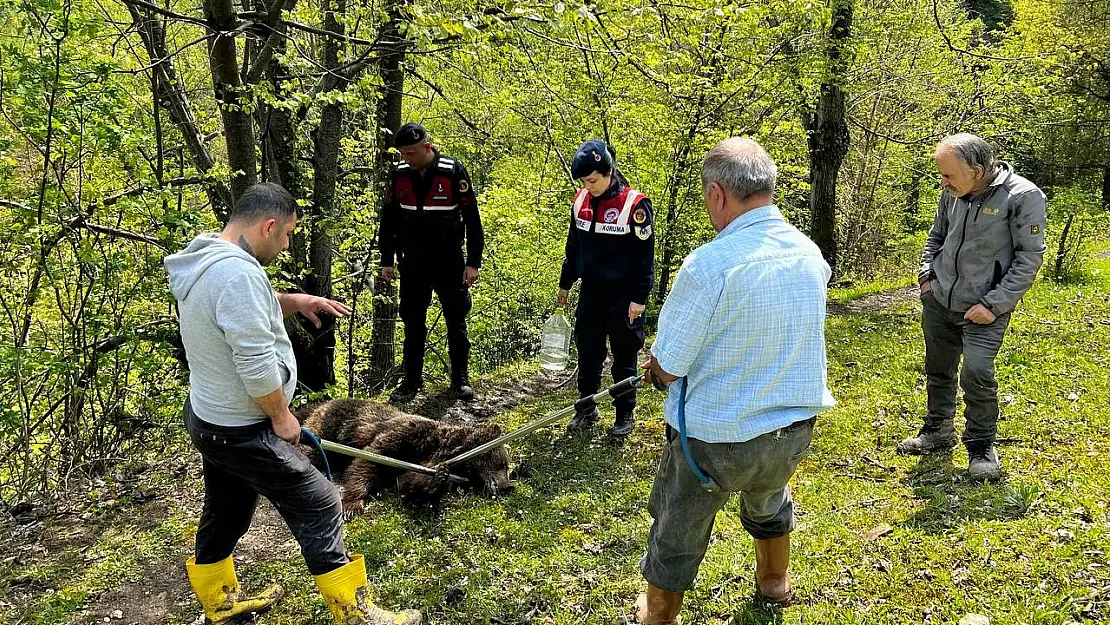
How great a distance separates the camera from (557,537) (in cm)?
404

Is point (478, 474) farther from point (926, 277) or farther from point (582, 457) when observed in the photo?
point (926, 277)

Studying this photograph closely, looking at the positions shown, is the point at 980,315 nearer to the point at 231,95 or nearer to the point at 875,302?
the point at 231,95

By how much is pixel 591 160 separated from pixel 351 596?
2872mm

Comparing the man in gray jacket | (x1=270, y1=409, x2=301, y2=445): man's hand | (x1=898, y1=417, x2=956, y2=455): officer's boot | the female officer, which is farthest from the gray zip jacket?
(x1=270, y1=409, x2=301, y2=445): man's hand

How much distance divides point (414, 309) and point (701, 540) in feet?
12.3

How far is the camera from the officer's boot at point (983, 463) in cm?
410

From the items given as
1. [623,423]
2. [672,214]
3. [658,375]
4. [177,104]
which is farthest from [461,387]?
[672,214]

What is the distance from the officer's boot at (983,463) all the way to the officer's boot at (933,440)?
0.40 metres

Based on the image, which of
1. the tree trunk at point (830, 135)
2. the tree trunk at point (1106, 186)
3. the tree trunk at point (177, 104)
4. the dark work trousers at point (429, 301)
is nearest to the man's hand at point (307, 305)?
the tree trunk at point (177, 104)

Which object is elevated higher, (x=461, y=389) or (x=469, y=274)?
(x=469, y=274)

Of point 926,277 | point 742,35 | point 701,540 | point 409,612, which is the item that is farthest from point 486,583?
point 742,35

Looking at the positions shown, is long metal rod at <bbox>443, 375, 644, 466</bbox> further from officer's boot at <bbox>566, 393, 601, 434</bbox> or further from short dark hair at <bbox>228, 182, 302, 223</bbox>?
short dark hair at <bbox>228, 182, 302, 223</bbox>

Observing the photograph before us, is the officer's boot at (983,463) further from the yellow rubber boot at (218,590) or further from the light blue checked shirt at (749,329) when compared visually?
the yellow rubber boot at (218,590)

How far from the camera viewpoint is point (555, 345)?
7387 millimetres
